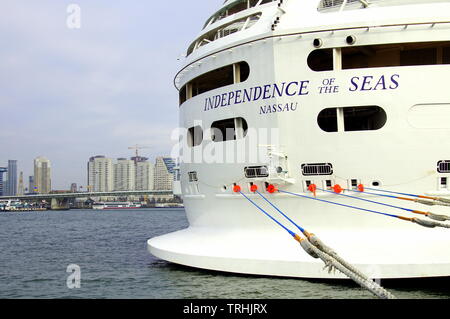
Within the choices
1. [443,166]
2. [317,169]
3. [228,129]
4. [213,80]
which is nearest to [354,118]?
[317,169]

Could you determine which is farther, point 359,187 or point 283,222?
point 283,222

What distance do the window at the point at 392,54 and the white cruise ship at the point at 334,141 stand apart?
29 mm

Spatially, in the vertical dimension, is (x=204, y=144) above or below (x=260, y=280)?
above

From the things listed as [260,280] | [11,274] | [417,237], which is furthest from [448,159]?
[11,274]

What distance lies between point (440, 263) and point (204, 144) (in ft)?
20.8

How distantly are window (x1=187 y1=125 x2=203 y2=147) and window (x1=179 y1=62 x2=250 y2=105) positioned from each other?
98 centimetres

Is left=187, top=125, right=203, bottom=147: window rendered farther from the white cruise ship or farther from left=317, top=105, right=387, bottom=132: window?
left=317, top=105, right=387, bottom=132: window

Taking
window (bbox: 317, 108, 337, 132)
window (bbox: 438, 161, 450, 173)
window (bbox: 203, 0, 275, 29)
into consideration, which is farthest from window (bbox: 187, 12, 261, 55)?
window (bbox: 438, 161, 450, 173)

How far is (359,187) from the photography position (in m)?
10.7

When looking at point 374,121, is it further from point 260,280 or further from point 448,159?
point 260,280

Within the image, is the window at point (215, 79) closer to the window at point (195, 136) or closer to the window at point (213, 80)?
the window at point (213, 80)

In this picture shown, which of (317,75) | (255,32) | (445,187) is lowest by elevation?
(445,187)

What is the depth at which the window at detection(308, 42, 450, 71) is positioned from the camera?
37.5ft

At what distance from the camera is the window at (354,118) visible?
432 inches
